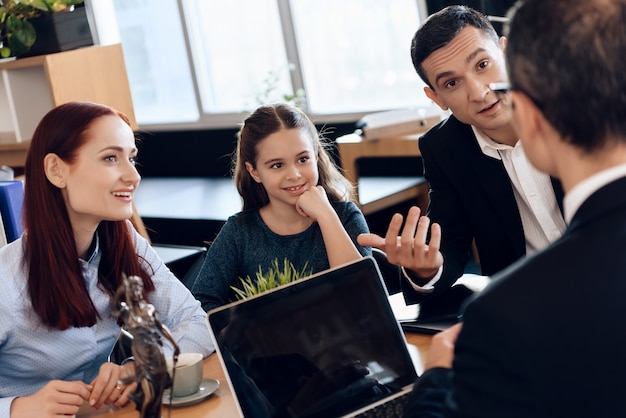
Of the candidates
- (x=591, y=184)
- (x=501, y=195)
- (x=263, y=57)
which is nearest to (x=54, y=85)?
(x=501, y=195)

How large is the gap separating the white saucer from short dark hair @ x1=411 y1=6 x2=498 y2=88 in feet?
3.39

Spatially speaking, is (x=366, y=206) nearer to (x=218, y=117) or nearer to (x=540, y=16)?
(x=218, y=117)

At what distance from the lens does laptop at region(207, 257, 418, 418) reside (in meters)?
1.41

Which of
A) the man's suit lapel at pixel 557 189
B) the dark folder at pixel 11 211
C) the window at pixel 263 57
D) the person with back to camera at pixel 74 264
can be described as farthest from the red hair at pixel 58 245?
the window at pixel 263 57

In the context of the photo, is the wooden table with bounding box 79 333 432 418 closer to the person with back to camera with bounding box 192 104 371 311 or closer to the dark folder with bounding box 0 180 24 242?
the person with back to camera with bounding box 192 104 371 311

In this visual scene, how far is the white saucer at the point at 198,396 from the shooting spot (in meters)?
1.60

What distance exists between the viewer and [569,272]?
94cm

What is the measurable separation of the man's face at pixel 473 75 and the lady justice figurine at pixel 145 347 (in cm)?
119

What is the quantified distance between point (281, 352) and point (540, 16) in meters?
0.70

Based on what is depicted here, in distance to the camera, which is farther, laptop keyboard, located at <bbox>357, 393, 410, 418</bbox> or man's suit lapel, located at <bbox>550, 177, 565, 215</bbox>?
man's suit lapel, located at <bbox>550, 177, 565, 215</bbox>

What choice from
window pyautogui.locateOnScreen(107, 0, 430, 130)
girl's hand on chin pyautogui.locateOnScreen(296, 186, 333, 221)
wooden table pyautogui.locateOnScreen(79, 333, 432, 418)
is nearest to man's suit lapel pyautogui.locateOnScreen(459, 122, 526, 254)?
girl's hand on chin pyautogui.locateOnScreen(296, 186, 333, 221)

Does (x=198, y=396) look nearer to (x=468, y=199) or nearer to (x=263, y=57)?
(x=468, y=199)

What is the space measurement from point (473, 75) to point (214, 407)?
1.09 m

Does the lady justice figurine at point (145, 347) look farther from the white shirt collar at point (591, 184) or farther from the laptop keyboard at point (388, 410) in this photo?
the white shirt collar at point (591, 184)
